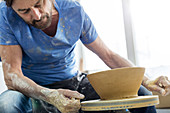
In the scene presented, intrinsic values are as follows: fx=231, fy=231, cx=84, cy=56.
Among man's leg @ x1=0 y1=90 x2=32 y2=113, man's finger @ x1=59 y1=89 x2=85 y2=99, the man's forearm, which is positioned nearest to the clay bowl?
man's finger @ x1=59 y1=89 x2=85 y2=99

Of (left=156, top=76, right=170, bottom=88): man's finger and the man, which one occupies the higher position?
the man

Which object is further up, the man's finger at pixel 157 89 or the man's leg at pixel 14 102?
the man's leg at pixel 14 102

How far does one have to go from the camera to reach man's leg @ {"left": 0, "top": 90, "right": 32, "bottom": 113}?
1202 millimetres

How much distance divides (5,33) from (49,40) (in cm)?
27

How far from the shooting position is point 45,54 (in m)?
1.47

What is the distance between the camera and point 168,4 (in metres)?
2.94

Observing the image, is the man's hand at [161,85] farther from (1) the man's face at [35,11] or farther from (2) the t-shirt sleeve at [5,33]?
(2) the t-shirt sleeve at [5,33]

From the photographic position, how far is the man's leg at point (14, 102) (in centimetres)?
120

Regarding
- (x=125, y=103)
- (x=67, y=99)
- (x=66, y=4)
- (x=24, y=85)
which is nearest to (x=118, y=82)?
(x=125, y=103)

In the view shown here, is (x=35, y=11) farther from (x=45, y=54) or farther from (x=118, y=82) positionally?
(x=118, y=82)

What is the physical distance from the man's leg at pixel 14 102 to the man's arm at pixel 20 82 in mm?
46

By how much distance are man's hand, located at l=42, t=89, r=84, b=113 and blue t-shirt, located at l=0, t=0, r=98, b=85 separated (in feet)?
1.16

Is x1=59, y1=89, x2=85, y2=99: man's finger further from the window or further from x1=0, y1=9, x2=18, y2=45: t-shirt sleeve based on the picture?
the window

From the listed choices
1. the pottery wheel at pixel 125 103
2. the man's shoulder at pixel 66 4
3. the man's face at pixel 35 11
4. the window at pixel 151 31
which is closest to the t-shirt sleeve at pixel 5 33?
the man's face at pixel 35 11
